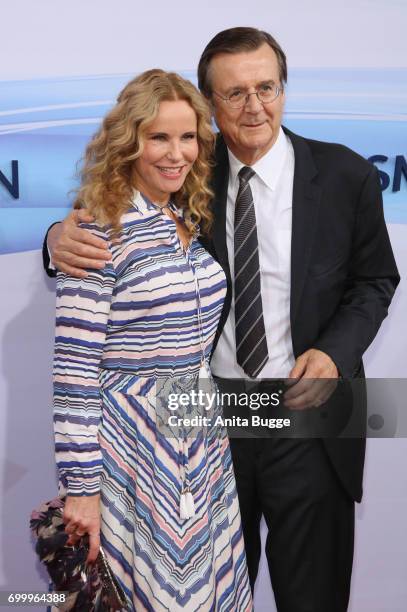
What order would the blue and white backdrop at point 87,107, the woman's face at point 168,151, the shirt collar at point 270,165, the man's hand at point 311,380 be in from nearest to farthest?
the woman's face at point 168,151 → the man's hand at point 311,380 → the shirt collar at point 270,165 → the blue and white backdrop at point 87,107

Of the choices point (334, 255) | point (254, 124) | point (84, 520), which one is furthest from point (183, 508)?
point (254, 124)

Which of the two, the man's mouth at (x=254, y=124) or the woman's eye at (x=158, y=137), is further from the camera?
the man's mouth at (x=254, y=124)

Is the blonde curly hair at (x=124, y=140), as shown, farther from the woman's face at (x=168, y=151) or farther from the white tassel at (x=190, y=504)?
the white tassel at (x=190, y=504)

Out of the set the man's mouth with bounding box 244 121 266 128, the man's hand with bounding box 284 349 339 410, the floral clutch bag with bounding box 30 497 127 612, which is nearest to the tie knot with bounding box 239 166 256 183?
the man's mouth with bounding box 244 121 266 128

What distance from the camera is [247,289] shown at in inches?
81.6

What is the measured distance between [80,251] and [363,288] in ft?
2.59

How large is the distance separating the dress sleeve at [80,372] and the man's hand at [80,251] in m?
0.02

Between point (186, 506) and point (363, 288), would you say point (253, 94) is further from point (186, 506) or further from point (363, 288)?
point (186, 506)

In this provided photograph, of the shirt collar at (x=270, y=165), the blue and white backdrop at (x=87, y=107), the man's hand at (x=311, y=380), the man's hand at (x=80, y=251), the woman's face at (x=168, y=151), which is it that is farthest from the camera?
the blue and white backdrop at (x=87, y=107)

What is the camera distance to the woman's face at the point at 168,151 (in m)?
1.84

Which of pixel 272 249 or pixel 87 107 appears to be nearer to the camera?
pixel 272 249

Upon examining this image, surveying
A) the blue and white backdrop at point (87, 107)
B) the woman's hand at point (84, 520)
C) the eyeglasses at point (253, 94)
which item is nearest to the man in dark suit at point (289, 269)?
the eyeglasses at point (253, 94)

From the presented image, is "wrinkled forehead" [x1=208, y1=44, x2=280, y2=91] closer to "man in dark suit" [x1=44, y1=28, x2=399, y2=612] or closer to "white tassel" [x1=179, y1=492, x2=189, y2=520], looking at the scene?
"man in dark suit" [x1=44, y1=28, x2=399, y2=612]

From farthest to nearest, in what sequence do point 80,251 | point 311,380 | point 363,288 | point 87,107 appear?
point 87,107 → point 363,288 → point 311,380 → point 80,251
